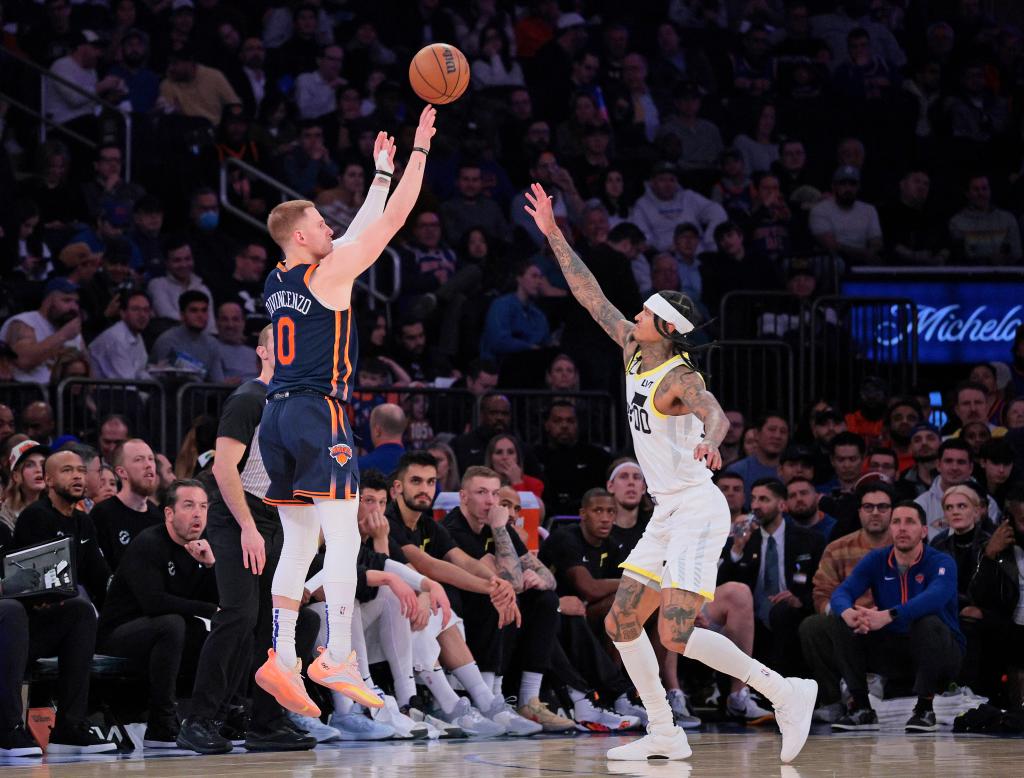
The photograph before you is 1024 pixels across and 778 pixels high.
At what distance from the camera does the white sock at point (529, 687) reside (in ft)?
36.7

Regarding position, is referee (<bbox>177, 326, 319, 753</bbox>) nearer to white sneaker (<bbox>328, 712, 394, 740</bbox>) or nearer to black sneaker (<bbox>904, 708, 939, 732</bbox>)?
white sneaker (<bbox>328, 712, 394, 740</bbox>)

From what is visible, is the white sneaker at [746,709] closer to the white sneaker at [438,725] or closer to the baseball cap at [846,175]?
the white sneaker at [438,725]

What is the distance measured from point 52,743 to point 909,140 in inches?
545

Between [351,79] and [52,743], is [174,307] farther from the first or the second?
[52,743]

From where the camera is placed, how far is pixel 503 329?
15.7 meters

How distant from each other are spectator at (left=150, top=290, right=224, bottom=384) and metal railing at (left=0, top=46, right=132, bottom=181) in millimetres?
2893

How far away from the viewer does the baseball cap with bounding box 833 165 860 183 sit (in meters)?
18.1

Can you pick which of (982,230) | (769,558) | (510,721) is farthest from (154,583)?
(982,230)

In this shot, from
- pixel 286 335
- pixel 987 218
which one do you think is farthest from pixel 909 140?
pixel 286 335

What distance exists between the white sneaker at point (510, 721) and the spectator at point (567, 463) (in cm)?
321

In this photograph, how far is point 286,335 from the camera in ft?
25.6

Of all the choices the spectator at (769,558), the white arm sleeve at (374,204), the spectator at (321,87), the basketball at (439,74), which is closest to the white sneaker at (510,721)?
the spectator at (769,558)

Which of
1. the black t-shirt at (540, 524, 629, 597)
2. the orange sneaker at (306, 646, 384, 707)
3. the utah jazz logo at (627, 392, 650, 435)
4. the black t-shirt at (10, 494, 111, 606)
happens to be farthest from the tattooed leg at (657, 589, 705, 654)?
the black t-shirt at (10, 494, 111, 606)

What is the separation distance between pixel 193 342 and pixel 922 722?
6810 mm
